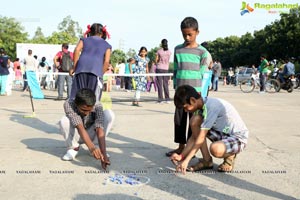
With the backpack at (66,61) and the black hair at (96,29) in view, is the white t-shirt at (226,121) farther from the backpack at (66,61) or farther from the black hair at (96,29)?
the backpack at (66,61)

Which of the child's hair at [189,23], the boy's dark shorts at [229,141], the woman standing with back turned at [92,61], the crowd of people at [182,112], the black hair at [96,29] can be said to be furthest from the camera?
the black hair at [96,29]

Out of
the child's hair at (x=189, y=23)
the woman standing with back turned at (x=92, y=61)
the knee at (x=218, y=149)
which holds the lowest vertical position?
the knee at (x=218, y=149)

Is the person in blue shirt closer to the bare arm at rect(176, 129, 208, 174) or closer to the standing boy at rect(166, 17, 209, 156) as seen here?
the standing boy at rect(166, 17, 209, 156)

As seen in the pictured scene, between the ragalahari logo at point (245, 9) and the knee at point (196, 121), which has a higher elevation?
the ragalahari logo at point (245, 9)

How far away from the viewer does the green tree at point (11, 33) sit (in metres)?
64.3

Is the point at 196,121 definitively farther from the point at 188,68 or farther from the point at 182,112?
the point at 188,68

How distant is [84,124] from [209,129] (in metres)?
1.48

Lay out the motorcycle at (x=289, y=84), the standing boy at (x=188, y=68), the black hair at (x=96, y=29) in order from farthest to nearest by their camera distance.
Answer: the motorcycle at (x=289, y=84) → the black hair at (x=96, y=29) → the standing boy at (x=188, y=68)

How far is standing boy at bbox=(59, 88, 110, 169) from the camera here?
3646 mm

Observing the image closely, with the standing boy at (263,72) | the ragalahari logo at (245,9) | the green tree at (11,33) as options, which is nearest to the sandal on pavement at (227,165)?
the standing boy at (263,72)

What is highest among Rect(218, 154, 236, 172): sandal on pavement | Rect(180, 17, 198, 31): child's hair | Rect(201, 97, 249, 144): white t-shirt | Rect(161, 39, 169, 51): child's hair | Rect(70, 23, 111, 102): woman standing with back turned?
Rect(161, 39, 169, 51): child's hair

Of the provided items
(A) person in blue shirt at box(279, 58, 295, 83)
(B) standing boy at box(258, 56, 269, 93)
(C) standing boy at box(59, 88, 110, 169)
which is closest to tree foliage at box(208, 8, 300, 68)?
(A) person in blue shirt at box(279, 58, 295, 83)

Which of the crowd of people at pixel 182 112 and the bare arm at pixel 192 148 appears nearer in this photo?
the bare arm at pixel 192 148

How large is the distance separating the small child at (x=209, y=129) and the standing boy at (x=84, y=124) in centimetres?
83
